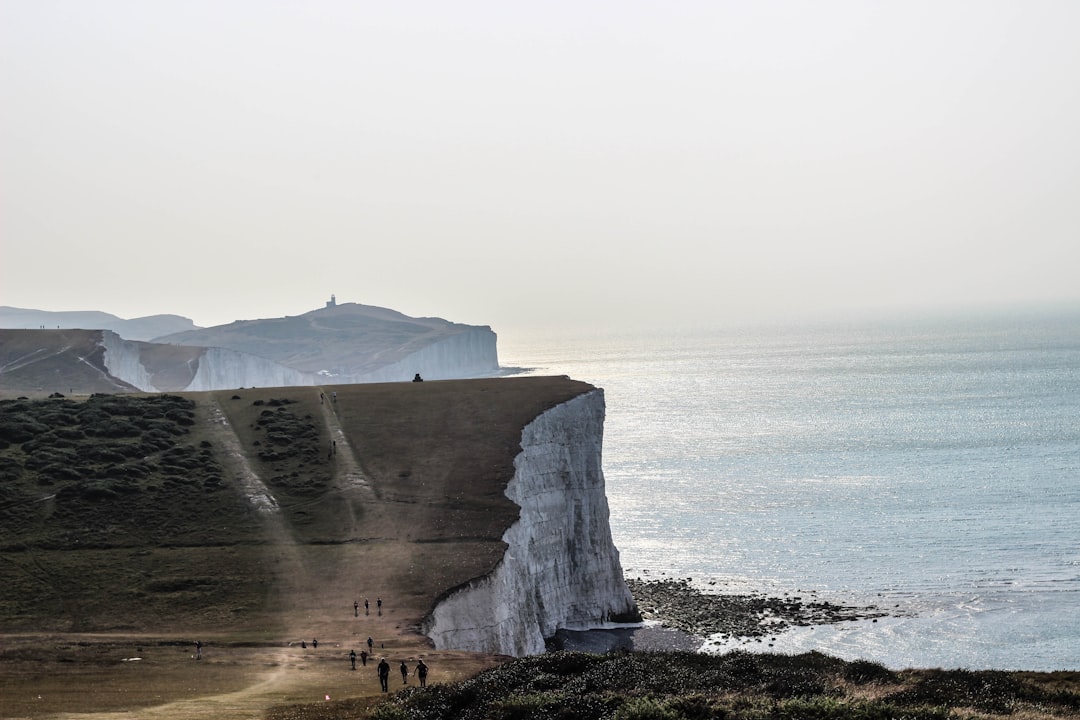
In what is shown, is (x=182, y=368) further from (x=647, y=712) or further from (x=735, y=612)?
(x=647, y=712)

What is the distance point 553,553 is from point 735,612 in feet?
36.2

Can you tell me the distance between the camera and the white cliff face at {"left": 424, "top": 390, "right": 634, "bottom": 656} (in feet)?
159

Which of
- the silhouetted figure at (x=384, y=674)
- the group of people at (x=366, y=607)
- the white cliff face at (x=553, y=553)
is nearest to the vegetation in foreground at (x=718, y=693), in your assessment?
the silhouetted figure at (x=384, y=674)

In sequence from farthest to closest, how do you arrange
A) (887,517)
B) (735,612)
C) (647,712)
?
1. (887,517)
2. (735,612)
3. (647,712)

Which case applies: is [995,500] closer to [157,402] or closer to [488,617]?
[488,617]

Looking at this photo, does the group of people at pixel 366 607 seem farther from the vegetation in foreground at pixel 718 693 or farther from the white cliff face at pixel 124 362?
the white cliff face at pixel 124 362

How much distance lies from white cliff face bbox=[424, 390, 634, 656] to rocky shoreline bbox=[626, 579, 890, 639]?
9.76 ft

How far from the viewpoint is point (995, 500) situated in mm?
84438

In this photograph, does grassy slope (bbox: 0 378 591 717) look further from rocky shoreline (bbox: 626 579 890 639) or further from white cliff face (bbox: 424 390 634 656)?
rocky shoreline (bbox: 626 579 890 639)

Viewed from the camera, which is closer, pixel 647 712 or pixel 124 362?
pixel 647 712

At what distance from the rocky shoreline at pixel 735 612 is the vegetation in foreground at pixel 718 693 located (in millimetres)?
27819

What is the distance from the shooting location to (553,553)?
60188mm

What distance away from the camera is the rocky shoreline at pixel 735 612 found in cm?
5709

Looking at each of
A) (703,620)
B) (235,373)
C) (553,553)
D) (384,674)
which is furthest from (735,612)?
(235,373)
